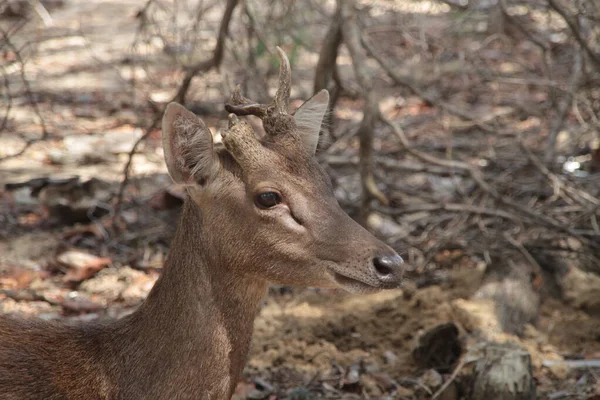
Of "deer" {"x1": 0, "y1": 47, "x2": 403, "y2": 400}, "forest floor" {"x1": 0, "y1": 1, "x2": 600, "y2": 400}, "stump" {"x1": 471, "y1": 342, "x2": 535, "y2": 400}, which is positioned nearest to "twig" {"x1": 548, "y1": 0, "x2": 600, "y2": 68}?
"forest floor" {"x1": 0, "y1": 1, "x2": 600, "y2": 400}

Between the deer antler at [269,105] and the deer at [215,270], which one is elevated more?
the deer antler at [269,105]

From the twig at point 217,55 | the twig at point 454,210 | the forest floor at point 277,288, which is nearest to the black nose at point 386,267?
the forest floor at point 277,288

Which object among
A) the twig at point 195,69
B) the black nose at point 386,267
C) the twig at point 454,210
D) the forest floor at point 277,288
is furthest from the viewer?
the twig at point 195,69

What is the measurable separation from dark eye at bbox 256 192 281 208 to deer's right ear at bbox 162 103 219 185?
210mm

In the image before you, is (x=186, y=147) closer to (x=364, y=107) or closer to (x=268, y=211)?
(x=268, y=211)

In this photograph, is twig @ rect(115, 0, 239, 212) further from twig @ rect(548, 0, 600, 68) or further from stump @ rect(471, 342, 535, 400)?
stump @ rect(471, 342, 535, 400)

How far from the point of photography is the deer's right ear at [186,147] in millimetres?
3217

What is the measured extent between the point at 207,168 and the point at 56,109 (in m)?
6.04

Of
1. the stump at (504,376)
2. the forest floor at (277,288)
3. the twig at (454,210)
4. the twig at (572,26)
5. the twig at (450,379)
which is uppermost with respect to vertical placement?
the twig at (572,26)

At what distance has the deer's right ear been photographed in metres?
3.22

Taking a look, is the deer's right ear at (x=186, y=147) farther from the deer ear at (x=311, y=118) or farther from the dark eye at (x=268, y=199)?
the deer ear at (x=311, y=118)

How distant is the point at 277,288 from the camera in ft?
19.3

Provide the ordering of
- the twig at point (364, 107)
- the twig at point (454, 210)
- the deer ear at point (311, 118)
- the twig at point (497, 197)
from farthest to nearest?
the twig at point (454, 210)
the twig at point (497, 197)
the twig at point (364, 107)
the deer ear at point (311, 118)

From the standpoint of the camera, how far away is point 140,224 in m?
6.48
